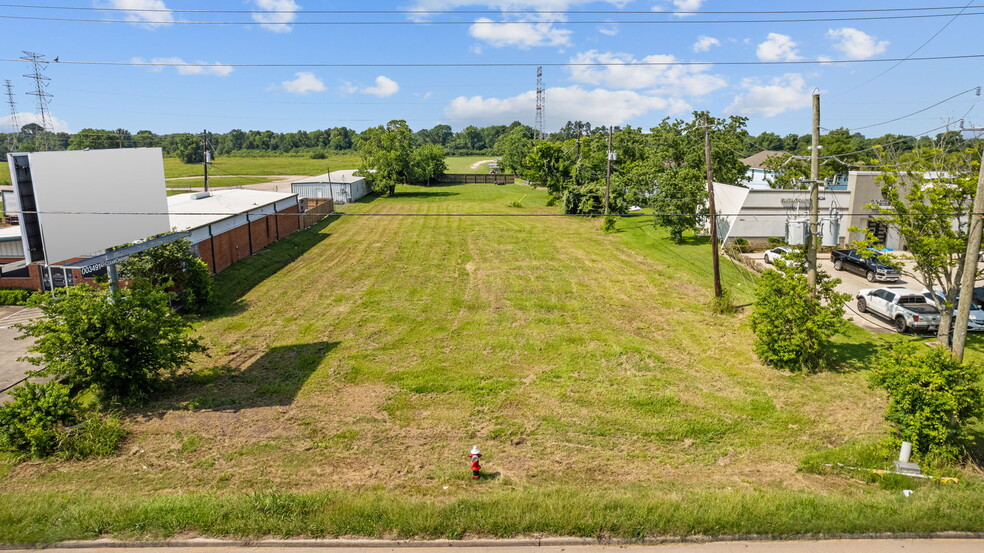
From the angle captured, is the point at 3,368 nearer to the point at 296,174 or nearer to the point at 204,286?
the point at 204,286

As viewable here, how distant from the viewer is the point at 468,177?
9781 cm

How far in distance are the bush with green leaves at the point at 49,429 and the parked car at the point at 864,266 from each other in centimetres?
2926

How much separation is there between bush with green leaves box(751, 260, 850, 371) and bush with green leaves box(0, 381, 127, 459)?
17.7m

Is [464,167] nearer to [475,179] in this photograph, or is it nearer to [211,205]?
[475,179]

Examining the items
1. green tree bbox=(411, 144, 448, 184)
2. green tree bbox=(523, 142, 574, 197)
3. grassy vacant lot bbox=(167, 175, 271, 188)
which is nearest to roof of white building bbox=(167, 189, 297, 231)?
green tree bbox=(523, 142, 574, 197)

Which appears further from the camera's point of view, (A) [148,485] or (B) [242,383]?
(B) [242,383]

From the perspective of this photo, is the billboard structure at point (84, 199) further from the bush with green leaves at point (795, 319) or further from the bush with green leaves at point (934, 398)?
the bush with green leaves at point (934, 398)

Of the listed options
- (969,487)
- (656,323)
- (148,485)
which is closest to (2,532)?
(148,485)

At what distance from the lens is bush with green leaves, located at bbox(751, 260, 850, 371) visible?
56.2ft

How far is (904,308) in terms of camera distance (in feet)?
70.7

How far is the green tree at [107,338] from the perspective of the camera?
13.8 meters

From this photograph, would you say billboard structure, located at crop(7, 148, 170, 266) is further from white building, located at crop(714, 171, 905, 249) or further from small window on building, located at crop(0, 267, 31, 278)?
white building, located at crop(714, 171, 905, 249)

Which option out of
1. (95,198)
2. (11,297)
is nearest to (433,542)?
(95,198)

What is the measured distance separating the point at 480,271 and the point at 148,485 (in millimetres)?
21670
